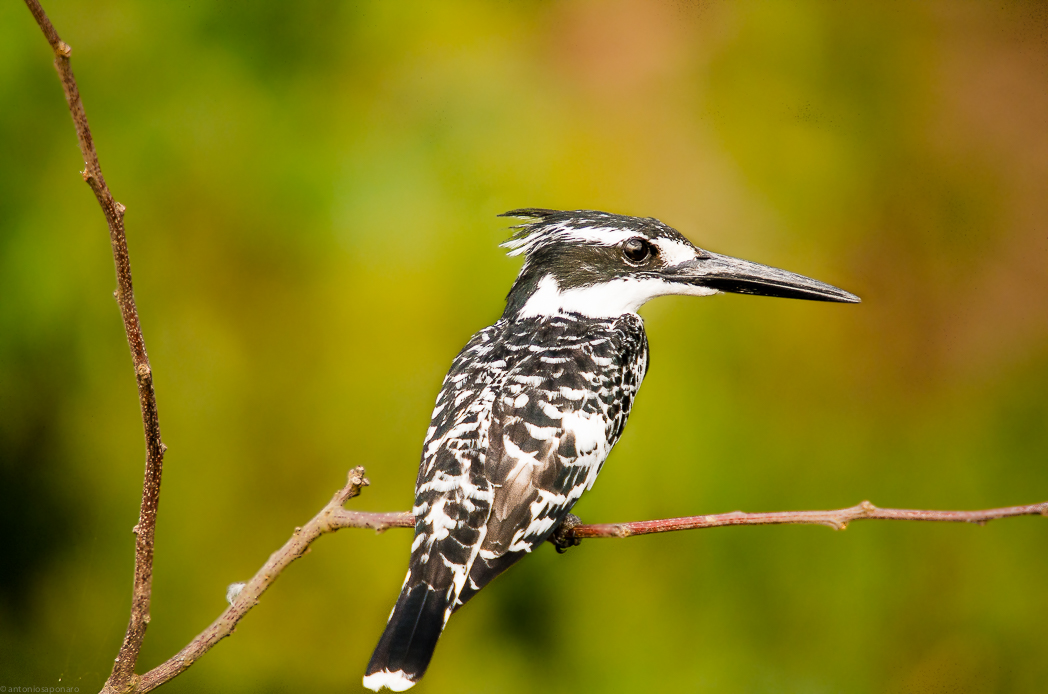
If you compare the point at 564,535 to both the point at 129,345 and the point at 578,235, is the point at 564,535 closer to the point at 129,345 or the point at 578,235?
the point at 578,235

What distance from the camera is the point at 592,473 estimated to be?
1.42 metres

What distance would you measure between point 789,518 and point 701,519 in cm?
12

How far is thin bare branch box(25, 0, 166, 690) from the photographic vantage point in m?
0.73

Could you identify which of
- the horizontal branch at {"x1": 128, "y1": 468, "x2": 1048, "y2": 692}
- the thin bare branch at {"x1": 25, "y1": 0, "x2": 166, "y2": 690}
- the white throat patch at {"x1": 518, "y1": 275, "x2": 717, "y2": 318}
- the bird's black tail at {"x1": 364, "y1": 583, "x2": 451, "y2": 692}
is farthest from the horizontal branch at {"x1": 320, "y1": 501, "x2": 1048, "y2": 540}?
the white throat patch at {"x1": 518, "y1": 275, "x2": 717, "y2": 318}

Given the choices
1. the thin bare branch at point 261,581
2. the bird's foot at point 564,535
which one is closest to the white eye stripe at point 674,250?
the bird's foot at point 564,535

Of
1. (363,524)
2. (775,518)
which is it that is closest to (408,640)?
(363,524)

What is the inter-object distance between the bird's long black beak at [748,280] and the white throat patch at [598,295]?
0.07 feet

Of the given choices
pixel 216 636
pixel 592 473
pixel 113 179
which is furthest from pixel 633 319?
pixel 113 179

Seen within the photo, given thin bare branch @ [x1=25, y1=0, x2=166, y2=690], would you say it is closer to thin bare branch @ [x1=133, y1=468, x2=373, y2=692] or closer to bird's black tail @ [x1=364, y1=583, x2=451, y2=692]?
thin bare branch @ [x1=133, y1=468, x2=373, y2=692]

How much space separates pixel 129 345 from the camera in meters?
0.87

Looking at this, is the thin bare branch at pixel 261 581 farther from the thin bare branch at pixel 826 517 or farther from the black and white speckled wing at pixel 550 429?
the thin bare branch at pixel 826 517

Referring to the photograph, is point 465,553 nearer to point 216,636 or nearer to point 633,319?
point 216,636

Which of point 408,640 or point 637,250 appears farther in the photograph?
point 637,250

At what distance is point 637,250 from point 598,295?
0.39 ft
